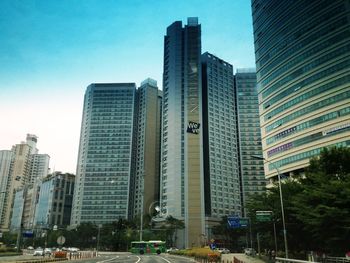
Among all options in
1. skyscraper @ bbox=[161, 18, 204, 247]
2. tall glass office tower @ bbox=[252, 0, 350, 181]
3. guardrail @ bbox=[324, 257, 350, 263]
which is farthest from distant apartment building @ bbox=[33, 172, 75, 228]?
guardrail @ bbox=[324, 257, 350, 263]

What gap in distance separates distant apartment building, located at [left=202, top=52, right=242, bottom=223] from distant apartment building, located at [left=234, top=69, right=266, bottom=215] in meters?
4.20

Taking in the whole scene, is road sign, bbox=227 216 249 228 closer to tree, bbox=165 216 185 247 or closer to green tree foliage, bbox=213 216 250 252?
green tree foliage, bbox=213 216 250 252

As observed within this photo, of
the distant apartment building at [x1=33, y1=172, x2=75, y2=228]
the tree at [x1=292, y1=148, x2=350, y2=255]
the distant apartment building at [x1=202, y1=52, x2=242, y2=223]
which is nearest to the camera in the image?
the tree at [x1=292, y1=148, x2=350, y2=255]

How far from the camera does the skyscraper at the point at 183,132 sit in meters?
132

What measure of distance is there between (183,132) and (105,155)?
52.0 metres

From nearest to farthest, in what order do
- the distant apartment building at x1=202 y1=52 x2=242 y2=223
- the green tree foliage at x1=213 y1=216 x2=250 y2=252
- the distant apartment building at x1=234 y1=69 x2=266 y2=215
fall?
1. the green tree foliage at x1=213 y1=216 x2=250 y2=252
2. the distant apartment building at x1=202 y1=52 x2=242 y2=223
3. the distant apartment building at x1=234 y1=69 x2=266 y2=215

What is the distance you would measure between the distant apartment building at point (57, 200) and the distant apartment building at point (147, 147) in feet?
149

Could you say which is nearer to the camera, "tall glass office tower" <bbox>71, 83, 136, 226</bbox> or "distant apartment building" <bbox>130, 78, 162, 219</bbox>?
"tall glass office tower" <bbox>71, 83, 136, 226</bbox>

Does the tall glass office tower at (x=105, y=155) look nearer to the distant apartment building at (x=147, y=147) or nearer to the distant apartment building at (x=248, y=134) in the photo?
the distant apartment building at (x=147, y=147)

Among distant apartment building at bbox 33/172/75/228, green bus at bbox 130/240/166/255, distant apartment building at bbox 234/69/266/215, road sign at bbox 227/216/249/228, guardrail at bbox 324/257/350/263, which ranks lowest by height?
green bus at bbox 130/240/166/255

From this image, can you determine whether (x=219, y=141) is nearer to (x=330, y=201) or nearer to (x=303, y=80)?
(x=303, y=80)

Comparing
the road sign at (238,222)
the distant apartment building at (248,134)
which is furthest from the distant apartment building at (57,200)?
the road sign at (238,222)

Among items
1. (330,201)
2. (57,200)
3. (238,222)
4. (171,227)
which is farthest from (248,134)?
(330,201)

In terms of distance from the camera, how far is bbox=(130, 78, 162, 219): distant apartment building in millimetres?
166125
